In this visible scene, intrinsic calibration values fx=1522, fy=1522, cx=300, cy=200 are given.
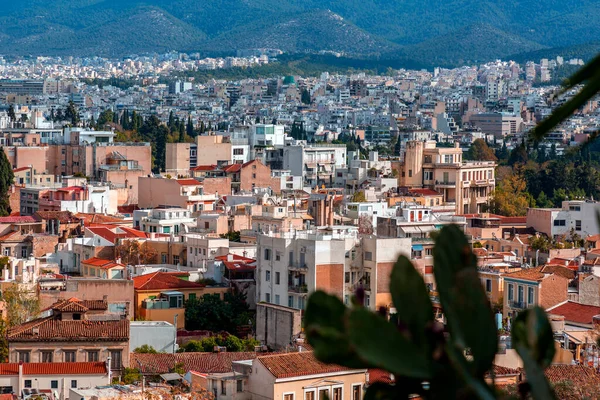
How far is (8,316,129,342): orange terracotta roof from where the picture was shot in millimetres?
18891

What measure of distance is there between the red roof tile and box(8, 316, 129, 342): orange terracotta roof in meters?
6.20

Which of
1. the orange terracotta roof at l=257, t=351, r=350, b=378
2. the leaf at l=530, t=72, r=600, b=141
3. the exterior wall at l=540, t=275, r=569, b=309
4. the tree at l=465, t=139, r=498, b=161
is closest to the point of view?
the leaf at l=530, t=72, r=600, b=141

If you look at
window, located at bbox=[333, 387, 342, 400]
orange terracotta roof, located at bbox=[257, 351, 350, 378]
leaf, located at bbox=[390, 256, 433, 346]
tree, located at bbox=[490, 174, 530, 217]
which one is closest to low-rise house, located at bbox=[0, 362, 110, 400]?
orange terracotta roof, located at bbox=[257, 351, 350, 378]

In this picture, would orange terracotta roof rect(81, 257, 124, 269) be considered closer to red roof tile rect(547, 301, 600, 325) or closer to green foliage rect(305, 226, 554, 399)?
red roof tile rect(547, 301, 600, 325)

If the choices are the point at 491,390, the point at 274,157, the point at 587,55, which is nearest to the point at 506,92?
the point at 587,55

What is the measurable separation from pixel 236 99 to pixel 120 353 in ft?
402

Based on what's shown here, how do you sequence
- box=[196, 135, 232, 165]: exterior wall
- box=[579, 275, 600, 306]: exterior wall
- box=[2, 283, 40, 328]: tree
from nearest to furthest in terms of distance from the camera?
1. box=[2, 283, 40, 328]: tree
2. box=[579, 275, 600, 306]: exterior wall
3. box=[196, 135, 232, 165]: exterior wall

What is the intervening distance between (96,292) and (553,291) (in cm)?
716

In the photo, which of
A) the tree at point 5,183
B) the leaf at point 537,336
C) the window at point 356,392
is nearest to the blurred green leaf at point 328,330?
the leaf at point 537,336

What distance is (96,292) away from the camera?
24.2 metres

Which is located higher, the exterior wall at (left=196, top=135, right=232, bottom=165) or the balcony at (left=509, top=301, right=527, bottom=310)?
the exterior wall at (left=196, top=135, right=232, bottom=165)

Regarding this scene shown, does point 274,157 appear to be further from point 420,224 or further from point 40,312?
point 40,312

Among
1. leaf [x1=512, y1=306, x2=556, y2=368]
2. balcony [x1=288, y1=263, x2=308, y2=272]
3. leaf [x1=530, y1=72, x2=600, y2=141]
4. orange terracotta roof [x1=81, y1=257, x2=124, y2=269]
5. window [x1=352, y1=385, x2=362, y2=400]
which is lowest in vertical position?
orange terracotta roof [x1=81, y1=257, x2=124, y2=269]

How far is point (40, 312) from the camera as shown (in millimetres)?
22469
